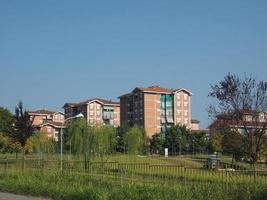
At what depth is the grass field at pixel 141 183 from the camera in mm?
15328

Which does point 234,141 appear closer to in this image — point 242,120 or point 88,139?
point 242,120

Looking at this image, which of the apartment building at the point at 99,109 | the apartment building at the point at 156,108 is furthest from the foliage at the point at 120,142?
the apartment building at the point at 99,109

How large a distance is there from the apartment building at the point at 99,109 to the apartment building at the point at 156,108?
30.8ft

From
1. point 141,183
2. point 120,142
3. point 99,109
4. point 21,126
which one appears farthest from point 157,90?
point 141,183

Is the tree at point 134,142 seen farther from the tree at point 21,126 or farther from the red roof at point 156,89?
the red roof at point 156,89

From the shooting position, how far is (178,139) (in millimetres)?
111125

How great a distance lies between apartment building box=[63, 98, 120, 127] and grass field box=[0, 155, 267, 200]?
121m

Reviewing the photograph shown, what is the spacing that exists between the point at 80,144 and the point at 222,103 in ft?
77.6

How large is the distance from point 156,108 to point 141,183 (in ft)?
378

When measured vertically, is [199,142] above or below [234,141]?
below

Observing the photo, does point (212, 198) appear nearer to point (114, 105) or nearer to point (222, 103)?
point (222, 103)

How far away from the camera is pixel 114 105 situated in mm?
155750

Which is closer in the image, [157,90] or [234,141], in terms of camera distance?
[234,141]

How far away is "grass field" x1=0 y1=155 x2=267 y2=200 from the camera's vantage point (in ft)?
50.3
